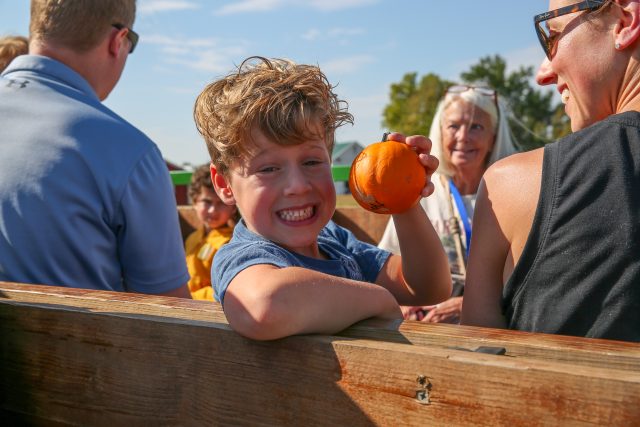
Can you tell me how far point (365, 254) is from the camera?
2529mm

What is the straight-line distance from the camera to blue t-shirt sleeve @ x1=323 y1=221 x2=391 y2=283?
8.11ft

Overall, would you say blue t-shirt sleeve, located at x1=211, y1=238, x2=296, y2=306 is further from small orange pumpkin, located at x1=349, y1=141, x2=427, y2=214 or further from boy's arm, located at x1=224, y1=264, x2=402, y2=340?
small orange pumpkin, located at x1=349, y1=141, x2=427, y2=214

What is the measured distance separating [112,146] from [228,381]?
1520 millimetres

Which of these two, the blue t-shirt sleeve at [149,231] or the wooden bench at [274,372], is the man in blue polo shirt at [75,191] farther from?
the wooden bench at [274,372]

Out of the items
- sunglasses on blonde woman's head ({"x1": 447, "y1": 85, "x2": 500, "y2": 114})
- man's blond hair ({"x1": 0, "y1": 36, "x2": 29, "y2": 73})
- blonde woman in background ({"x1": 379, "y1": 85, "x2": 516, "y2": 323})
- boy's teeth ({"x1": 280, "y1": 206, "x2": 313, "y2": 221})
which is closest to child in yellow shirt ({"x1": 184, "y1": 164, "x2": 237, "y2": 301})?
blonde woman in background ({"x1": 379, "y1": 85, "x2": 516, "y2": 323})

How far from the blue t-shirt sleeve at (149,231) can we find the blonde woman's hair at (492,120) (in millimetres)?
2493

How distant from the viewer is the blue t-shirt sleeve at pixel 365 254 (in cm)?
247

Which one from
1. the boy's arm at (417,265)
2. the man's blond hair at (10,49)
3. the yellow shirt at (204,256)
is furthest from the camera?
the yellow shirt at (204,256)

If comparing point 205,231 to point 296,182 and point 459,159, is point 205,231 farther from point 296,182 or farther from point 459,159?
point 296,182

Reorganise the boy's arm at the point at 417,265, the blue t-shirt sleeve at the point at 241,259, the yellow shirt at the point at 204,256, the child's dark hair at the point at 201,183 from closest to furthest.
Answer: the blue t-shirt sleeve at the point at 241,259 → the boy's arm at the point at 417,265 → the yellow shirt at the point at 204,256 → the child's dark hair at the point at 201,183

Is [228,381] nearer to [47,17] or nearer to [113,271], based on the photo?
[113,271]

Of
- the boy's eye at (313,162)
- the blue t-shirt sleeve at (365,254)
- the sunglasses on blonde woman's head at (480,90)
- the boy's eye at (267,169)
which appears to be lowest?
the blue t-shirt sleeve at (365,254)

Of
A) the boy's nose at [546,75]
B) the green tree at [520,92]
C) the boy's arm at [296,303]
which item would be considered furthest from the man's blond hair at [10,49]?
the green tree at [520,92]

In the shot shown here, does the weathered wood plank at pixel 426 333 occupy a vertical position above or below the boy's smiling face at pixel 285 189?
below
